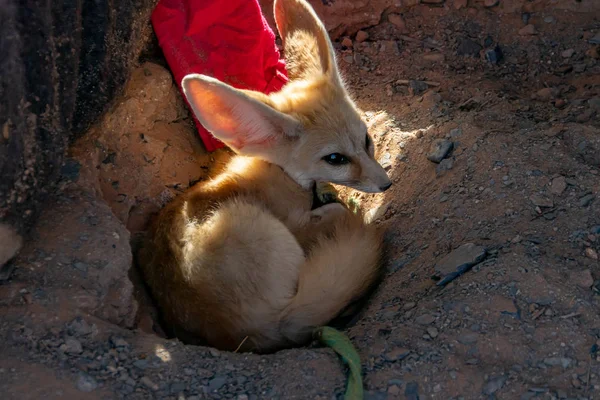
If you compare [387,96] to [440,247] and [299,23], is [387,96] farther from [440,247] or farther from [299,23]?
[440,247]

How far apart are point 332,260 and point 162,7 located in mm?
1632

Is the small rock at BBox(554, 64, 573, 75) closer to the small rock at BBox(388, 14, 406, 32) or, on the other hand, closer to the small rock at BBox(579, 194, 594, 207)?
the small rock at BBox(388, 14, 406, 32)

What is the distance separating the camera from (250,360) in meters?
2.48

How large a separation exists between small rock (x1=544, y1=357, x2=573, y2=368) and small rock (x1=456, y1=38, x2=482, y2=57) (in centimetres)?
268

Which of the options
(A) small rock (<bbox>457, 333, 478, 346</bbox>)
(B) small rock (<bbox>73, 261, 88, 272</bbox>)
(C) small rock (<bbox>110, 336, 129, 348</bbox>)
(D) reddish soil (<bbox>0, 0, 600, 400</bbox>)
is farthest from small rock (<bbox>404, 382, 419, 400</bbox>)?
(B) small rock (<bbox>73, 261, 88, 272</bbox>)

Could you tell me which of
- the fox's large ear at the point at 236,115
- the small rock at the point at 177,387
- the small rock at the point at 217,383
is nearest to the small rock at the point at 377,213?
the fox's large ear at the point at 236,115

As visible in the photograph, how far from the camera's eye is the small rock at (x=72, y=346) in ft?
7.58

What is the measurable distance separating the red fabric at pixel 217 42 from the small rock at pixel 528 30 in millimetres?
1754

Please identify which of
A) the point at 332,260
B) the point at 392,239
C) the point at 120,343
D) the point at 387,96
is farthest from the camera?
the point at 387,96

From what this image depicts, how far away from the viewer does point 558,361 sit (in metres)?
2.22

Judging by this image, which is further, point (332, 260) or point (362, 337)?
point (332, 260)

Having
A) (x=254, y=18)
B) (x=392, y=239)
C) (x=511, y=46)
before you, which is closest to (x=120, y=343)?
(x=392, y=239)

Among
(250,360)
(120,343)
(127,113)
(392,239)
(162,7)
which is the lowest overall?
(392,239)

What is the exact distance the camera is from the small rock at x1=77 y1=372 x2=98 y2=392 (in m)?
2.20
